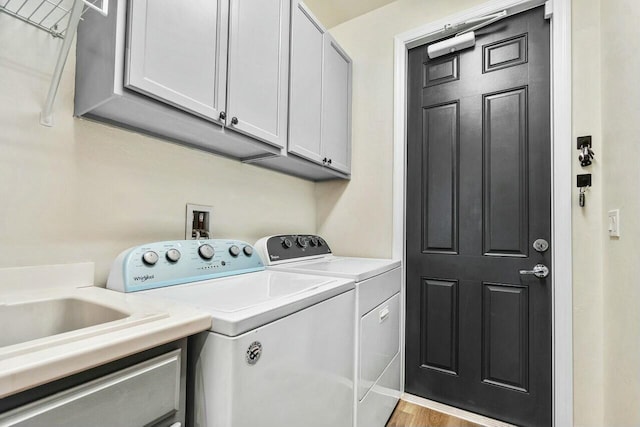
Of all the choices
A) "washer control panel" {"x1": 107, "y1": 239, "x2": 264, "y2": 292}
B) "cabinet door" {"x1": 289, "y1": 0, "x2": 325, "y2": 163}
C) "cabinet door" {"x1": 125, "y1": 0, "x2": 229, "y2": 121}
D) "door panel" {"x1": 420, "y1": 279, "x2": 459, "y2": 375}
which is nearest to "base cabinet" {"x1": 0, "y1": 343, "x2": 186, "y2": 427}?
"washer control panel" {"x1": 107, "y1": 239, "x2": 264, "y2": 292}

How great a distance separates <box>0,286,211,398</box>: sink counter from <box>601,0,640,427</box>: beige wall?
1.53 meters

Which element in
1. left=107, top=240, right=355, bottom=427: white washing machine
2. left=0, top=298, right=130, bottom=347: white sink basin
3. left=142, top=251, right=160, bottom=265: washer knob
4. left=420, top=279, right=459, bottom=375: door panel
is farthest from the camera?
left=420, top=279, right=459, bottom=375: door panel

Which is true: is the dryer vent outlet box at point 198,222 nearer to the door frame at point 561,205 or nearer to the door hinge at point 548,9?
the door frame at point 561,205

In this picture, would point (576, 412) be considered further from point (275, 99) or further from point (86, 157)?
point (86, 157)

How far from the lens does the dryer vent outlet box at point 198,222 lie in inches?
55.9

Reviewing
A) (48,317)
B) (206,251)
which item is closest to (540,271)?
(206,251)

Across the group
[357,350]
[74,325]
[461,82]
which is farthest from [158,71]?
[461,82]

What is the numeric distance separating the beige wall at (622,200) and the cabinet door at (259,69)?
145 centimetres

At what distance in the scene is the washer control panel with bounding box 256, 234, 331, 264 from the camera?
1646mm

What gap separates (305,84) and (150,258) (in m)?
1.23

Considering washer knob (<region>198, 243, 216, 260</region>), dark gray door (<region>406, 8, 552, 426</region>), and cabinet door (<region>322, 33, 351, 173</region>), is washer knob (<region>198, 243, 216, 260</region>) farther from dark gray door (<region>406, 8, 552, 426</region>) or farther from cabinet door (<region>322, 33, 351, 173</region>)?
dark gray door (<region>406, 8, 552, 426</region>)

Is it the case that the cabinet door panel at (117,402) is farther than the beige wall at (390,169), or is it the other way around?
the beige wall at (390,169)

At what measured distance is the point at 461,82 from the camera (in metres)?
1.95

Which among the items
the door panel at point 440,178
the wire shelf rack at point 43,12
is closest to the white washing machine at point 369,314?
the door panel at point 440,178
